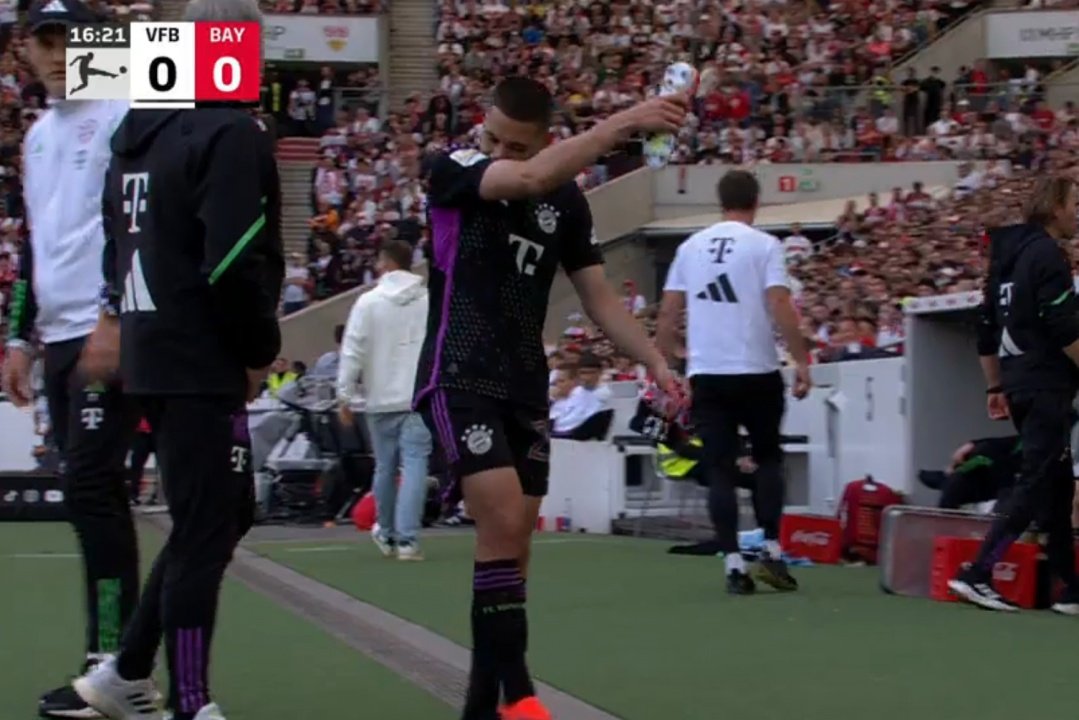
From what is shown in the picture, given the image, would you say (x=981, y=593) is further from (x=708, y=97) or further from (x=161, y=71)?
(x=708, y=97)

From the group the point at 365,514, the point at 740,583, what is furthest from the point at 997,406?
the point at 365,514

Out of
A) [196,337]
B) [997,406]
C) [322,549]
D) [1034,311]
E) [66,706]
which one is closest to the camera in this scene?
[196,337]

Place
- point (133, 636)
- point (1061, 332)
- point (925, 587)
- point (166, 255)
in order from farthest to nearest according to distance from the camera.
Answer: point (925, 587) → point (1061, 332) → point (133, 636) → point (166, 255)

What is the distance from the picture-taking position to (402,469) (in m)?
12.6

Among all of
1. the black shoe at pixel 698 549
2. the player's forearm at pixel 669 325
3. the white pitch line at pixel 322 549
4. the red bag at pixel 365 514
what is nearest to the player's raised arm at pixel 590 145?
the player's forearm at pixel 669 325

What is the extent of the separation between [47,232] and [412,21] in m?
32.6

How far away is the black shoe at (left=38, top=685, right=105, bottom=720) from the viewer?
6145mm

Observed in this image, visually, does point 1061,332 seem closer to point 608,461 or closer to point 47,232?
point 47,232

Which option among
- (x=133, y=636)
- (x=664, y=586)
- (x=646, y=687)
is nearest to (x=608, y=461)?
(x=664, y=586)

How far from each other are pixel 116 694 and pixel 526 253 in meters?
1.68

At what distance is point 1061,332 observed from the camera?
345 inches

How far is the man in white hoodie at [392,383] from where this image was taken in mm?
12516

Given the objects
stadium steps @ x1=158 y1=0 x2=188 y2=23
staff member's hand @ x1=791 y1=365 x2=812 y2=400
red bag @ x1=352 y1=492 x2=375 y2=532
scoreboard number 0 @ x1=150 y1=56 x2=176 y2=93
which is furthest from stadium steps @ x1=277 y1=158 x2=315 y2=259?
staff member's hand @ x1=791 y1=365 x2=812 y2=400

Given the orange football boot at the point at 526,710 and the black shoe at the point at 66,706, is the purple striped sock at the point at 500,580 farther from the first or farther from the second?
the black shoe at the point at 66,706
